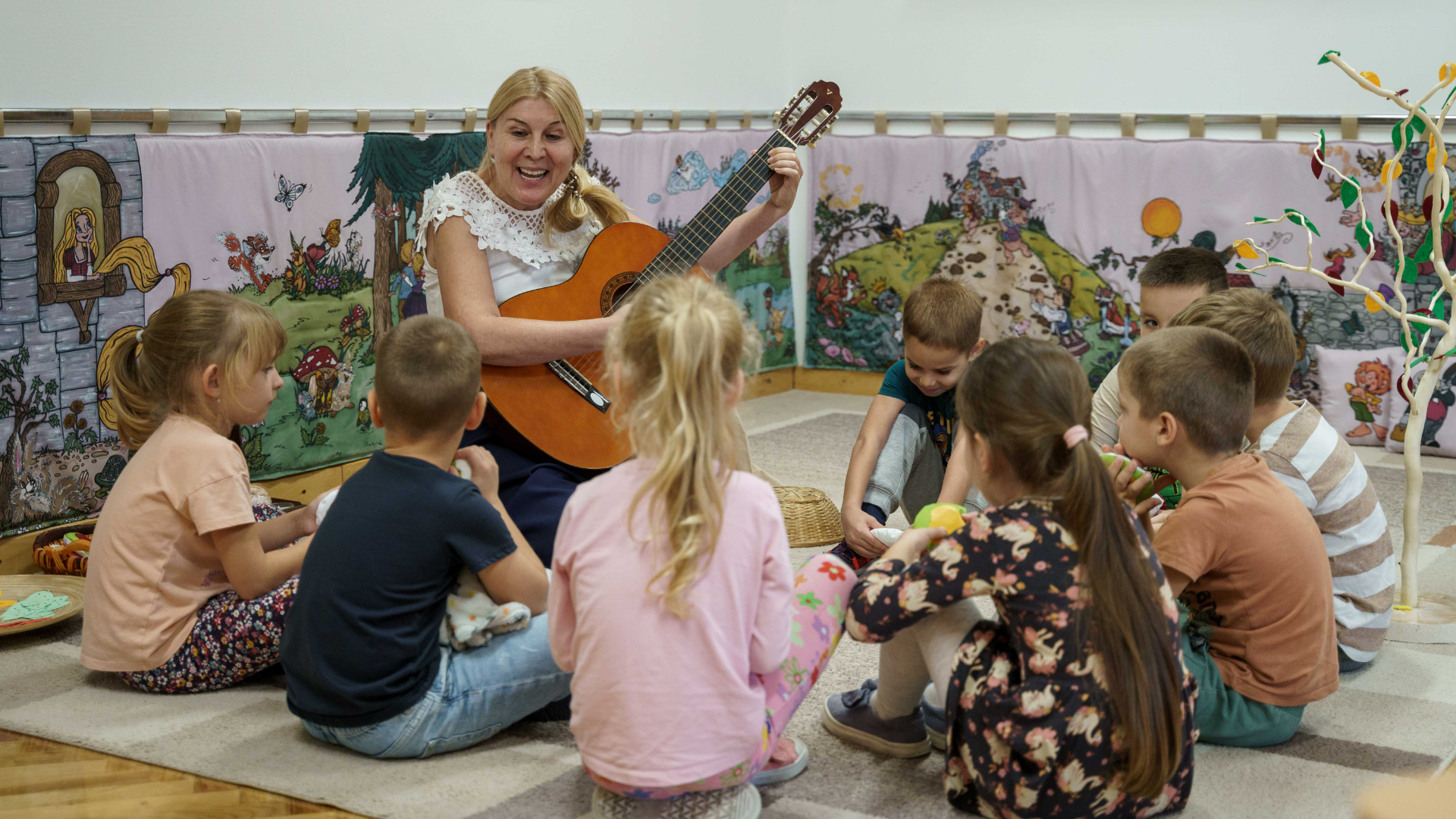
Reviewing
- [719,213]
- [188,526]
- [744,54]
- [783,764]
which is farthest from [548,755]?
[744,54]

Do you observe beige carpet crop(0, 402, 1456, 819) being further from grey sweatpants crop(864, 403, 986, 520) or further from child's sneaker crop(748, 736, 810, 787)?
grey sweatpants crop(864, 403, 986, 520)

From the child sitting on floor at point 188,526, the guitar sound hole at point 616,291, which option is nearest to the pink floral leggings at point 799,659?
the child sitting on floor at point 188,526

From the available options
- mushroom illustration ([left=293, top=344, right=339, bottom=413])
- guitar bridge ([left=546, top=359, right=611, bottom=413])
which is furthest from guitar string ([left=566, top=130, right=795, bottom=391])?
mushroom illustration ([left=293, top=344, right=339, bottom=413])

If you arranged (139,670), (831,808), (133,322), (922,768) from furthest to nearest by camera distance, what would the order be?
(133,322), (139,670), (922,768), (831,808)

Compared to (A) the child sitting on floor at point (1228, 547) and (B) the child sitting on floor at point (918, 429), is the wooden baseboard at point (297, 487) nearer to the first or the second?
(B) the child sitting on floor at point (918, 429)

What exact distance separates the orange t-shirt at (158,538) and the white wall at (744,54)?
955 millimetres

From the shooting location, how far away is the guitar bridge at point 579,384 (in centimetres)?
226

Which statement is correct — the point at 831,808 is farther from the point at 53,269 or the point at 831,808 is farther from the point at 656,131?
the point at 656,131

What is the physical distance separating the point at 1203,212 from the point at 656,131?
5.91ft

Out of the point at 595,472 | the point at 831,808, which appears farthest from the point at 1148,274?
the point at 831,808

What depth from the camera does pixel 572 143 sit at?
2318 mm

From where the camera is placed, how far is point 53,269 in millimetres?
2434

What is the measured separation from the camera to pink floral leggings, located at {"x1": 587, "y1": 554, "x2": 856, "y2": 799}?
1.43m

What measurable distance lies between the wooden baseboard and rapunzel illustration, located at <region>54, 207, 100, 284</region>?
52 centimetres
